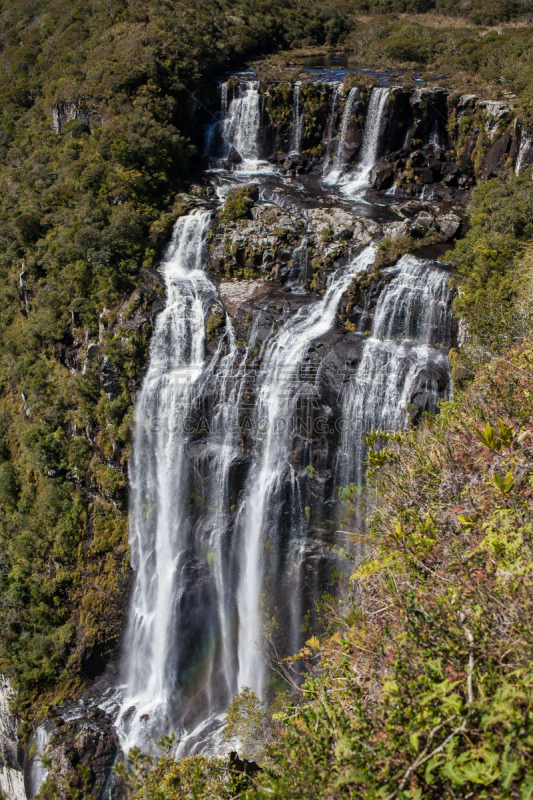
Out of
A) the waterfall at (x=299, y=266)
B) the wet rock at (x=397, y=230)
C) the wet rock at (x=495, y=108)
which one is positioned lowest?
the waterfall at (x=299, y=266)

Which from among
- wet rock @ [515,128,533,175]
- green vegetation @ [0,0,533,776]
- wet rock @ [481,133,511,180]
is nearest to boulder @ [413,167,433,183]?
wet rock @ [481,133,511,180]

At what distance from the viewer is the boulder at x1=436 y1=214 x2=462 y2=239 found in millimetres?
19516

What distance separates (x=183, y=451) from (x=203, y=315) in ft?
19.6

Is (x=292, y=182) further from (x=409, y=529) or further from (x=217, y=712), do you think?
(x=217, y=712)

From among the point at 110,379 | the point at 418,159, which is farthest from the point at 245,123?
the point at 110,379

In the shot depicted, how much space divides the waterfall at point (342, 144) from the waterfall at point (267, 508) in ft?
50.1

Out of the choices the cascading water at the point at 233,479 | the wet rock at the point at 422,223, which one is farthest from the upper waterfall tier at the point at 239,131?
the cascading water at the point at 233,479

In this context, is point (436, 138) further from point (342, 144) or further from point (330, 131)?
point (330, 131)

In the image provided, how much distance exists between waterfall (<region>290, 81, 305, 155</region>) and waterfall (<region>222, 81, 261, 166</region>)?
236 centimetres

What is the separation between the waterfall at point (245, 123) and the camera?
29.1 metres

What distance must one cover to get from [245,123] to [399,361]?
23062mm

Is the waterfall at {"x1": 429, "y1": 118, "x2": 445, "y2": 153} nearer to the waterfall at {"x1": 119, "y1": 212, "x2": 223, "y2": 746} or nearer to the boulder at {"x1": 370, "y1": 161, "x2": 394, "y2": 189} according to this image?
the boulder at {"x1": 370, "y1": 161, "x2": 394, "y2": 189}

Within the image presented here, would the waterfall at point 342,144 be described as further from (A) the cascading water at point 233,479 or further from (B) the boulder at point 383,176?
(A) the cascading water at point 233,479

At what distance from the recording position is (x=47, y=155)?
97.8 ft
